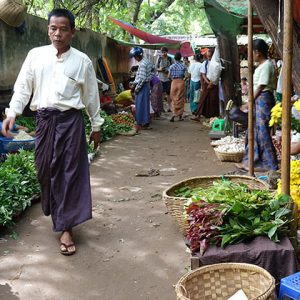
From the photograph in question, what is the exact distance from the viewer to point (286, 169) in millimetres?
3285

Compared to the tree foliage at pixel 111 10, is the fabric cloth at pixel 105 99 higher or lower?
lower

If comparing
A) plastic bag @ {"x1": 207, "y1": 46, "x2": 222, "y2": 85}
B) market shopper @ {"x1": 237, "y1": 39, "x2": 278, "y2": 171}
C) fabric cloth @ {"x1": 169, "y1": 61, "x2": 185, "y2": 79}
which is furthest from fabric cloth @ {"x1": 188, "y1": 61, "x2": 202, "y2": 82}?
market shopper @ {"x1": 237, "y1": 39, "x2": 278, "y2": 171}

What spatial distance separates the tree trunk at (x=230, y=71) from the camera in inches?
372

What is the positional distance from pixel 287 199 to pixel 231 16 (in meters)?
3.09

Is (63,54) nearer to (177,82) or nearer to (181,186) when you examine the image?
(181,186)

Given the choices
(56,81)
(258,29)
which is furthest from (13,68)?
(56,81)

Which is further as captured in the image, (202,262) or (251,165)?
(251,165)

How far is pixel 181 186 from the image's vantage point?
15.5 ft

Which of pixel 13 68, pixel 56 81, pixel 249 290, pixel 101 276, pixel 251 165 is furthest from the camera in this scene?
pixel 13 68

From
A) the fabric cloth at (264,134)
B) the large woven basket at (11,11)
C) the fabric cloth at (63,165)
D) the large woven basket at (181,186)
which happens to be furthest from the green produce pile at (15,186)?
the fabric cloth at (264,134)

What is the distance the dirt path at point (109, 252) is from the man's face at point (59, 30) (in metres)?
1.82

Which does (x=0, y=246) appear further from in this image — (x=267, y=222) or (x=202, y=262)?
(x=267, y=222)

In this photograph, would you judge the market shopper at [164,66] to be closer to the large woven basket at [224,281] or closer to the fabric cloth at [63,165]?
the fabric cloth at [63,165]

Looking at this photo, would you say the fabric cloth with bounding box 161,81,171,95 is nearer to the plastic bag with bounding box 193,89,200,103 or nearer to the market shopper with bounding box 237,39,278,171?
the plastic bag with bounding box 193,89,200,103
